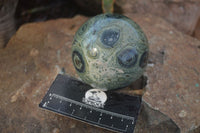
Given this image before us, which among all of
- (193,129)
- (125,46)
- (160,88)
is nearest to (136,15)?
(160,88)

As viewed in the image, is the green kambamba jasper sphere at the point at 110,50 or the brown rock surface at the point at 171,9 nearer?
the green kambamba jasper sphere at the point at 110,50

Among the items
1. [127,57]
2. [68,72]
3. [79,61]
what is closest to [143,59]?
[127,57]

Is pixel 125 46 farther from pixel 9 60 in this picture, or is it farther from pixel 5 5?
pixel 5 5

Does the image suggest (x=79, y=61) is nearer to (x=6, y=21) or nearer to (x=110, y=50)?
(x=110, y=50)

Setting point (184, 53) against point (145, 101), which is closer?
point (145, 101)

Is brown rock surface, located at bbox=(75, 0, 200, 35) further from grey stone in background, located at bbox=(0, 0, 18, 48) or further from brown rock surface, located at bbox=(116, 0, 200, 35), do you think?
grey stone in background, located at bbox=(0, 0, 18, 48)

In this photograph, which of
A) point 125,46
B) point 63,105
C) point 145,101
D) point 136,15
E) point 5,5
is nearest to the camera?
point 125,46

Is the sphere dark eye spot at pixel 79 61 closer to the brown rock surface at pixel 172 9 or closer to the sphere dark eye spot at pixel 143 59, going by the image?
the sphere dark eye spot at pixel 143 59

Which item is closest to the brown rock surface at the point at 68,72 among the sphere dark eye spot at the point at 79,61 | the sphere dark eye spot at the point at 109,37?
the sphere dark eye spot at the point at 79,61
